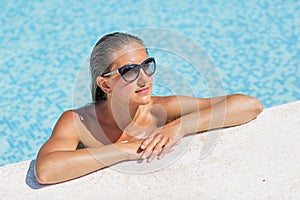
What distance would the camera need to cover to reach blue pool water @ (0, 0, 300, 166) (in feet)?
17.1

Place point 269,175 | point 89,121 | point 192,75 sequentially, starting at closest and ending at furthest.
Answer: point 269,175, point 89,121, point 192,75

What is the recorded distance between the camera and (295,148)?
2984mm

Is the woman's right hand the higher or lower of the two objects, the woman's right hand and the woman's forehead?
the lower

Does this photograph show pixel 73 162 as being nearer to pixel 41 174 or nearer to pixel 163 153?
pixel 41 174

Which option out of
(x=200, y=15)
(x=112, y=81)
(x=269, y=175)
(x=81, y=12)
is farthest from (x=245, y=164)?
(x=81, y=12)

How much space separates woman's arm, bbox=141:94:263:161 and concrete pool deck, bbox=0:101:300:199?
8 centimetres

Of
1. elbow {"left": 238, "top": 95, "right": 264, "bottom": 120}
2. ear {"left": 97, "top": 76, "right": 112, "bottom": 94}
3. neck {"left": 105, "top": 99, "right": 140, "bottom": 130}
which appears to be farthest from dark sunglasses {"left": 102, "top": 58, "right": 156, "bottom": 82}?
elbow {"left": 238, "top": 95, "right": 264, "bottom": 120}

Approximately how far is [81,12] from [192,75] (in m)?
1.89

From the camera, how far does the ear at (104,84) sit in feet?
9.71

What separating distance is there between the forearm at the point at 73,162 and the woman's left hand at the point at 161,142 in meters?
0.13

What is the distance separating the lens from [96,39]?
632 centimetres

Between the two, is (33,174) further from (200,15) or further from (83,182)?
(200,15)

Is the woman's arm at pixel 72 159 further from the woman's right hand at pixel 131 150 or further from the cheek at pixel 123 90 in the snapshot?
the cheek at pixel 123 90

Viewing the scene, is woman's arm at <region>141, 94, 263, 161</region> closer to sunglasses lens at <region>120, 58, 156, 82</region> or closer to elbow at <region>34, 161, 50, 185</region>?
sunglasses lens at <region>120, 58, 156, 82</region>
